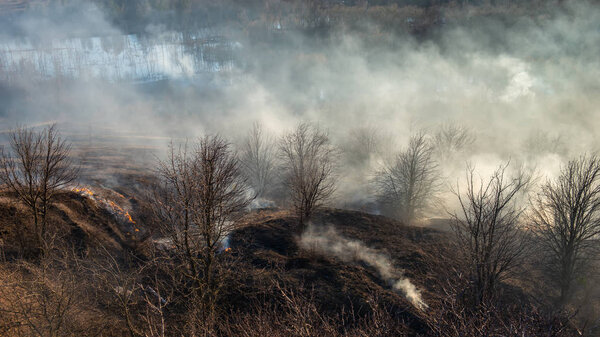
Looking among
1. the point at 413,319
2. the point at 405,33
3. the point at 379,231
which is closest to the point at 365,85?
the point at 405,33

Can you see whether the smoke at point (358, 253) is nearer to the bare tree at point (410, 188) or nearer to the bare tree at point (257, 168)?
the bare tree at point (410, 188)

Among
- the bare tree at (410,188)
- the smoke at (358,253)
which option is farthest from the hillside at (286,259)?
the bare tree at (410,188)

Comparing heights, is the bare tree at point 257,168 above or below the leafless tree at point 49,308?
below

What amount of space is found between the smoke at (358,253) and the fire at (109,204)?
27.6ft

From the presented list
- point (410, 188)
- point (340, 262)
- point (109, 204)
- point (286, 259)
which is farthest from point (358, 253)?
point (109, 204)

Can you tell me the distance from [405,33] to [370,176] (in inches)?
1225

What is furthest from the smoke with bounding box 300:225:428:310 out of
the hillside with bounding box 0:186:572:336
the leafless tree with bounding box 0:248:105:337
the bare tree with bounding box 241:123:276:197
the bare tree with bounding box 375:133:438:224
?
the bare tree with bounding box 241:123:276:197

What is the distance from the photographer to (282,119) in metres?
46.0

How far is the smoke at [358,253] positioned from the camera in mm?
12827

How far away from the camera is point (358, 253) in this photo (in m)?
15.2

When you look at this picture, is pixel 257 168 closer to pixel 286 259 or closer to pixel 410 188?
pixel 410 188

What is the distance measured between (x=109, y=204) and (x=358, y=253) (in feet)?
40.4

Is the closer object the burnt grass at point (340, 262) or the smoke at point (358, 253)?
the burnt grass at point (340, 262)

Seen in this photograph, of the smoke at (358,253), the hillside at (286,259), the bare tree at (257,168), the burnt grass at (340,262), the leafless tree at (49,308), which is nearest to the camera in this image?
the leafless tree at (49,308)
